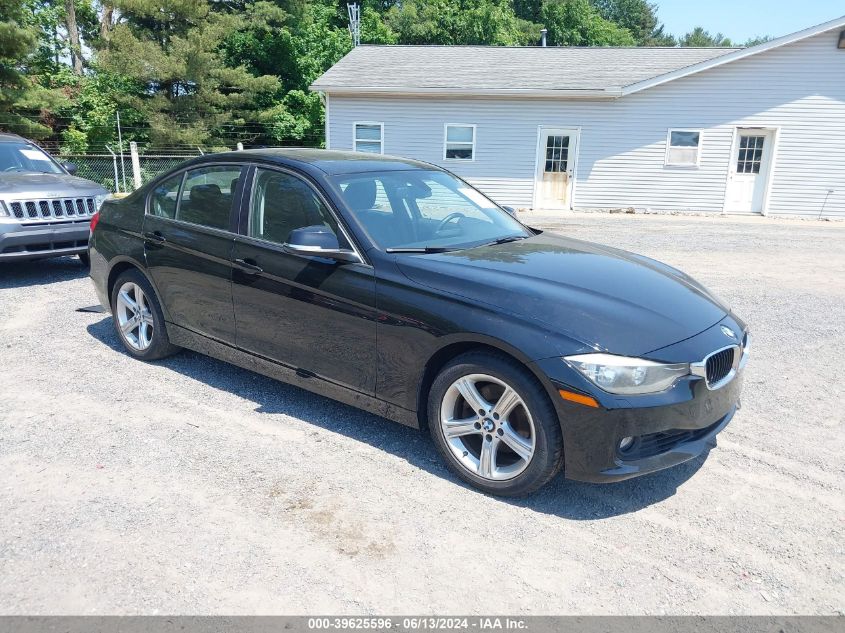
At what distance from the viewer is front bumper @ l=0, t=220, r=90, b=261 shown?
25.6ft

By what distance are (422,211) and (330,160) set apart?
0.73 m

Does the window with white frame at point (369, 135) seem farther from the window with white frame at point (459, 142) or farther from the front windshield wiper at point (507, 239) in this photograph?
the front windshield wiper at point (507, 239)

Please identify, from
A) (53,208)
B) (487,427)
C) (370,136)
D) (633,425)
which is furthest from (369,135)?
(633,425)

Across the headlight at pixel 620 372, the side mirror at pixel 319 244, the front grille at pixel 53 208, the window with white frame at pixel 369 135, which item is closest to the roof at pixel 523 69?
the window with white frame at pixel 369 135

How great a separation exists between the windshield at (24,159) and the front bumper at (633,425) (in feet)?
27.8

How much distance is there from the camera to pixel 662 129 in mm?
19328

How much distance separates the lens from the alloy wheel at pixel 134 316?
5.48 metres

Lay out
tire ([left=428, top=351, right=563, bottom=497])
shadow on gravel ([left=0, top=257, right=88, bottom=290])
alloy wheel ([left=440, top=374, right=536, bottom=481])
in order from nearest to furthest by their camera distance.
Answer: tire ([left=428, top=351, right=563, bottom=497])
alloy wheel ([left=440, top=374, right=536, bottom=481])
shadow on gravel ([left=0, top=257, right=88, bottom=290])

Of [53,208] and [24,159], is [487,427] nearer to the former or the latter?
[53,208]

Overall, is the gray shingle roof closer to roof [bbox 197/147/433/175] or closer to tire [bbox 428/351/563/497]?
roof [bbox 197/147/433/175]

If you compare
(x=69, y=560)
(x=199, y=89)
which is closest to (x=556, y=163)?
(x=199, y=89)

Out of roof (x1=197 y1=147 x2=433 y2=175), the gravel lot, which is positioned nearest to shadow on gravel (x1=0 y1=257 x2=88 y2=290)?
the gravel lot

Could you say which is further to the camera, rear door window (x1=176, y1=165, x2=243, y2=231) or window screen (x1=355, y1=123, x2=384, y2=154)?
window screen (x1=355, y1=123, x2=384, y2=154)

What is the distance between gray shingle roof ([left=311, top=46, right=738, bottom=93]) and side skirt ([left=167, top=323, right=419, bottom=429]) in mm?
15795
